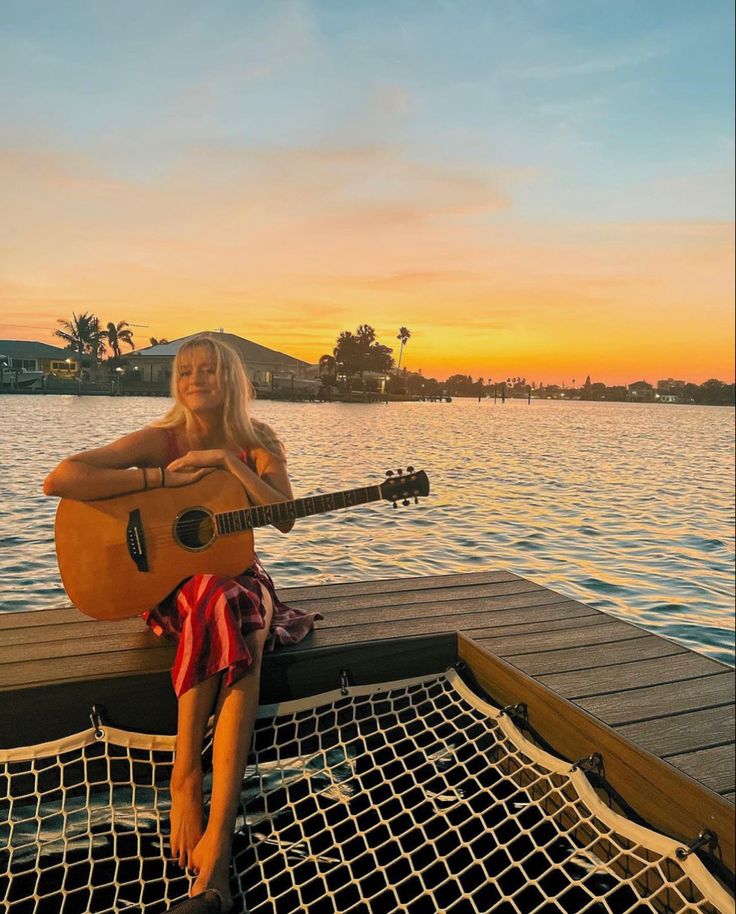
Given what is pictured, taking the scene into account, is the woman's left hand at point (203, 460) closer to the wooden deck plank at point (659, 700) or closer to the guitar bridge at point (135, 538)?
the guitar bridge at point (135, 538)

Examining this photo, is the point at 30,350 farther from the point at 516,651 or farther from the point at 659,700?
the point at 659,700

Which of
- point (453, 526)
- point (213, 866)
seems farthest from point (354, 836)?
point (453, 526)

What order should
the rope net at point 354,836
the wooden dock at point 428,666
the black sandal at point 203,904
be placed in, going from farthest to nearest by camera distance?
the wooden dock at point 428,666, the rope net at point 354,836, the black sandal at point 203,904

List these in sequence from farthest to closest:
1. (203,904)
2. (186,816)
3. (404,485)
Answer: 1. (404,485)
2. (186,816)
3. (203,904)

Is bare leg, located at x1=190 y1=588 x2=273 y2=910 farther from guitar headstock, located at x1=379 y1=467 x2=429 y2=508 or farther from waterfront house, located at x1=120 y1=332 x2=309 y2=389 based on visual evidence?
Answer: waterfront house, located at x1=120 y1=332 x2=309 y2=389

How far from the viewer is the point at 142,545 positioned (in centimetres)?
223

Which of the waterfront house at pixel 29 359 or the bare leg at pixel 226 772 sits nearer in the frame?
the bare leg at pixel 226 772

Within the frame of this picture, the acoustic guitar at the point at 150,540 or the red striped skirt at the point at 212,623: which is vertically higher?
the acoustic guitar at the point at 150,540

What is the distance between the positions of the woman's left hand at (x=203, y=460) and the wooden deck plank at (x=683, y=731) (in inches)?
56.6

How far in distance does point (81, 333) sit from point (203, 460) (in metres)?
1.73

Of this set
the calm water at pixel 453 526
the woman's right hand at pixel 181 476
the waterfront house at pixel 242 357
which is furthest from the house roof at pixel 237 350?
the woman's right hand at pixel 181 476

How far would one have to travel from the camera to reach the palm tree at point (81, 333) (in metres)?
3.49

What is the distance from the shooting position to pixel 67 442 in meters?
3.53

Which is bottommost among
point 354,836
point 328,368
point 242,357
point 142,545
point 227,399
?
point 354,836
